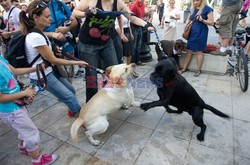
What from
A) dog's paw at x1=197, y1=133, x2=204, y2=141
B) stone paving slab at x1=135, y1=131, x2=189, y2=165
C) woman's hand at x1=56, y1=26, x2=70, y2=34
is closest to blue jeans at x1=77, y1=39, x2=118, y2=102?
woman's hand at x1=56, y1=26, x2=70, y2=34

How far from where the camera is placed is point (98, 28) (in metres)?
2.85

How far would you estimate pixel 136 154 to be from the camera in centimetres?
255

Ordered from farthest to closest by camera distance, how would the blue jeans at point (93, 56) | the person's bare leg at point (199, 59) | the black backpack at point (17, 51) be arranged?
the person's bare leg at point (199, 59) < the blue jeans at point (93, 56) < the black backpack at point (17, 51)

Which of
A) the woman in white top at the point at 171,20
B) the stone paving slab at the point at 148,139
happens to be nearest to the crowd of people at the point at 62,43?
the stone paving slab at the point at 148,139

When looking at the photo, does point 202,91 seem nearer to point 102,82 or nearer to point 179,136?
point 179,136

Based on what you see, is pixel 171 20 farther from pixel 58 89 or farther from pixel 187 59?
pixel 58 89

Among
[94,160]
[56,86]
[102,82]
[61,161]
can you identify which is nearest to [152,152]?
[94,160]

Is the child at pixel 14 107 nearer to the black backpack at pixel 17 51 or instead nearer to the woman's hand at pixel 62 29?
the black backpack at pixel 17 51

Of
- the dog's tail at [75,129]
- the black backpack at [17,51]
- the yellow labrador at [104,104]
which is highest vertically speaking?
the black backpack at [17,51]

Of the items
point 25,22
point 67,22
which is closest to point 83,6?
point 67,22

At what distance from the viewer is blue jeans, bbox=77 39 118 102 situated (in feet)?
9.99

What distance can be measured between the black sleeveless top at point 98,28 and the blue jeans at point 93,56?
0.09 metres

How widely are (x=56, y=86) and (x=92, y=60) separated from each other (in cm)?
74

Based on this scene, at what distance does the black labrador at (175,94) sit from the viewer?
101 inches
